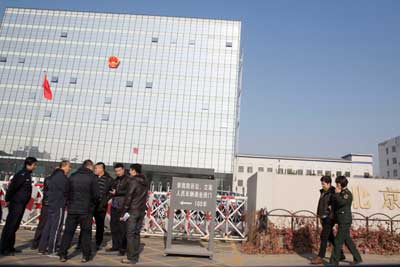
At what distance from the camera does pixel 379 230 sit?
Result: 754 centimetres

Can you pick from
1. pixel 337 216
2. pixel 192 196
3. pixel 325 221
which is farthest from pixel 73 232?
pixel 337 216

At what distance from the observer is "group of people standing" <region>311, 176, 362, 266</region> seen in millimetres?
5594

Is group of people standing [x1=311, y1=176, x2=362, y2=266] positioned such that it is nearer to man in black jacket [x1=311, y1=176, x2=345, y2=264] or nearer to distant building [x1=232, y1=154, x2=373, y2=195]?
man in black jacket [x1=311, y1=176, x2=345, y2=264]

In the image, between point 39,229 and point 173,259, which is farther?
point 39,229

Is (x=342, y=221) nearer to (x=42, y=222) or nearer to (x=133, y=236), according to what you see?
(x=133, y=236)

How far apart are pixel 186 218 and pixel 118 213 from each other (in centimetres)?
306

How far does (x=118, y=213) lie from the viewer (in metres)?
6.64

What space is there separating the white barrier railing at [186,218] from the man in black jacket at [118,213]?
2447 millimetres

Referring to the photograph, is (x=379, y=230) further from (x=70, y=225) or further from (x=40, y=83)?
(x=40, y=83)

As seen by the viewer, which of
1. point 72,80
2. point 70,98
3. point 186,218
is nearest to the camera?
point 186,218

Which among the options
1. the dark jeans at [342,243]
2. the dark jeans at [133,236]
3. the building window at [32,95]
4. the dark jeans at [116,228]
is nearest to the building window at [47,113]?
the building window at [32,95]

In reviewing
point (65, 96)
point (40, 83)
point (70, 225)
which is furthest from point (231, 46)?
point (70, 225)

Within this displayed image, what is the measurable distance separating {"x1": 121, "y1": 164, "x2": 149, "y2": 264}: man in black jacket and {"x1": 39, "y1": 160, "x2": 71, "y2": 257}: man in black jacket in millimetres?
1292

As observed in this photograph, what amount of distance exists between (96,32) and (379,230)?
5761cm
